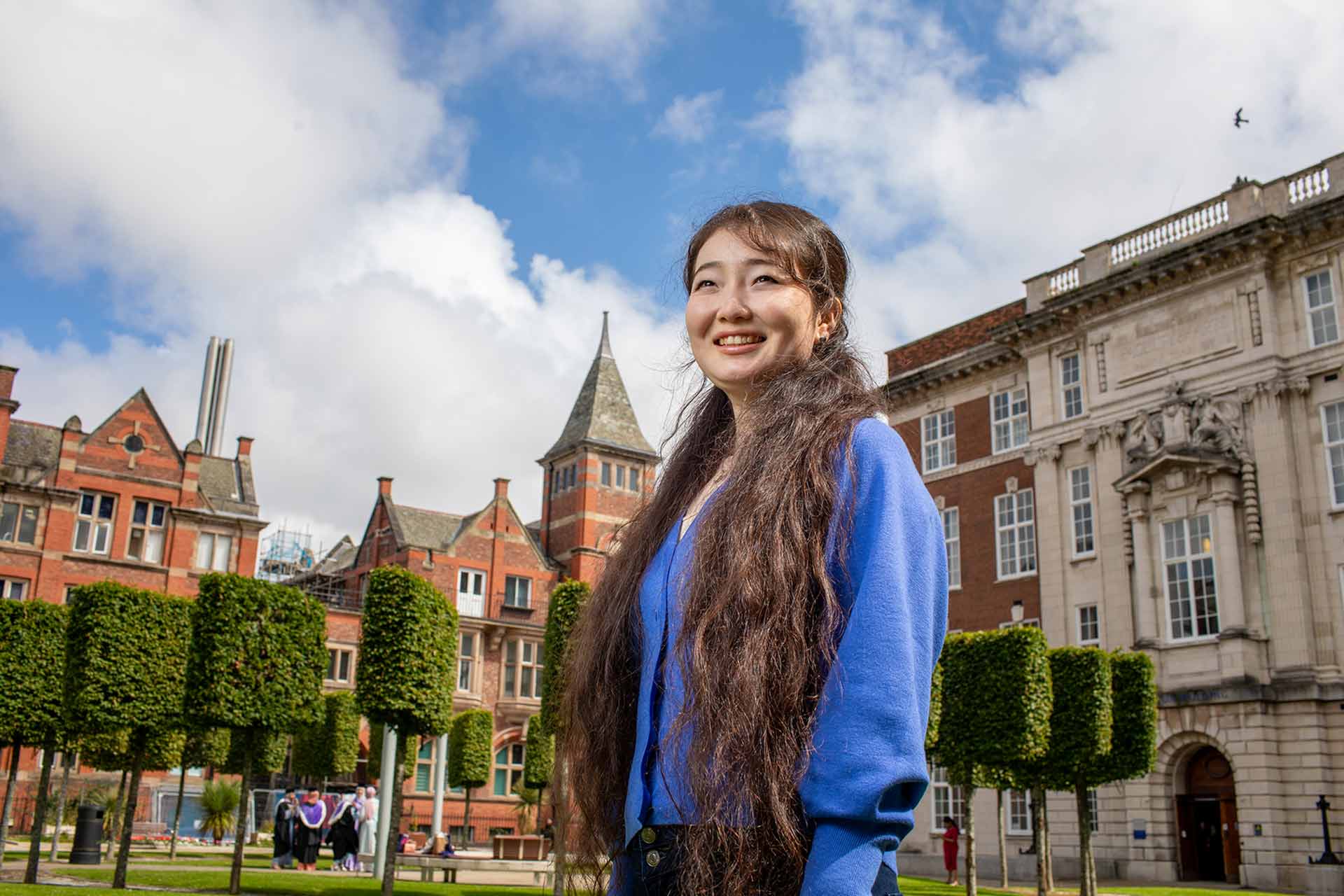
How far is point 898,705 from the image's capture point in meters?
1.82

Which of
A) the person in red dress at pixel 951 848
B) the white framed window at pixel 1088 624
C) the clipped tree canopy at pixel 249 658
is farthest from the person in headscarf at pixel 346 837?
the white framed window at pixel 1088 624

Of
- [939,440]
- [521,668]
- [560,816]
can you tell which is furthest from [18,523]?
[560,816]

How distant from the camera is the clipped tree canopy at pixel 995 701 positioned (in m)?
21.2

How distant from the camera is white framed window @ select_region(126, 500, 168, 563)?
40.8m

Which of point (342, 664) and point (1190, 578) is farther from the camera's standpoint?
point (342, 664)

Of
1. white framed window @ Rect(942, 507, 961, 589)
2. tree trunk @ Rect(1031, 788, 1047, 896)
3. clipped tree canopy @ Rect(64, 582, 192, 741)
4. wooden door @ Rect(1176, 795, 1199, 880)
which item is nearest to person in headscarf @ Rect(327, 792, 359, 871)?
clipped tree canopy @ Rect(64, 582, 192, 741)

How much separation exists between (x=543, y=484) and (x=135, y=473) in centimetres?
1949

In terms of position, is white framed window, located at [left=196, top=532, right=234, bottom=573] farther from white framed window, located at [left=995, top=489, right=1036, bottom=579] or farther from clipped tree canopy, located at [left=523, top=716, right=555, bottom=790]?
white framed window, located at [left=995, top=489, right=1036, bottom=579]

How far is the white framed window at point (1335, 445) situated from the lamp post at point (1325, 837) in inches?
273

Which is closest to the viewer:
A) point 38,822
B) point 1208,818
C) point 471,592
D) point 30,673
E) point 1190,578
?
point 38,822

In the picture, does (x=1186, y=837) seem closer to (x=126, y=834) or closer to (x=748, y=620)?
(x=126, y=834)

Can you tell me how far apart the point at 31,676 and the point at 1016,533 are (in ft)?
86.4

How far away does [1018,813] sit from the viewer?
3331 centimetres

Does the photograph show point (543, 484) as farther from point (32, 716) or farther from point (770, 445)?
point (770, 445)
